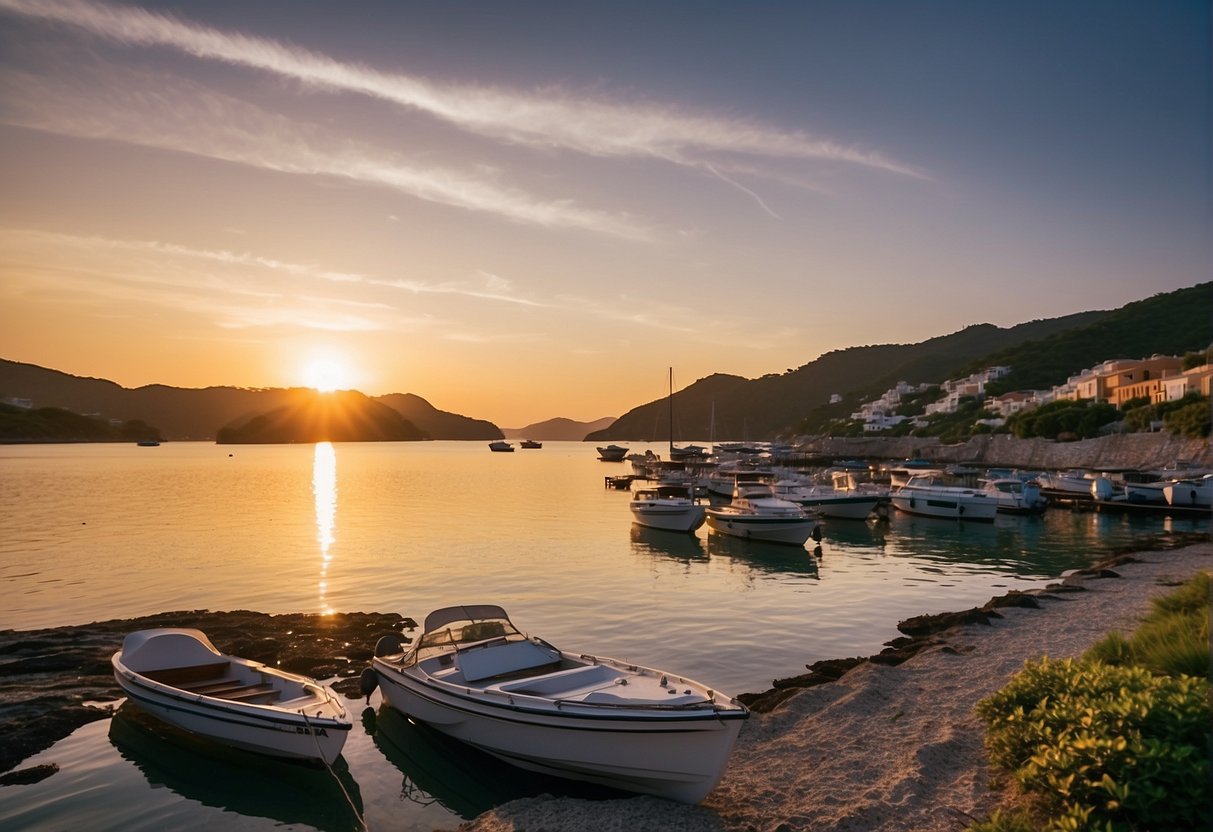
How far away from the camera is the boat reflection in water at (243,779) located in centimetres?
1209

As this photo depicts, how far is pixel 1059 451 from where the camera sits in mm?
96625

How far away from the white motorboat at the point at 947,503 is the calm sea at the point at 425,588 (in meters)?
0.91

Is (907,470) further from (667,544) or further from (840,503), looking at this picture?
(667,544)

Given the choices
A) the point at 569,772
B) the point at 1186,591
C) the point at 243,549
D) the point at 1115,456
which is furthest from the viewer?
the point at 1115,456

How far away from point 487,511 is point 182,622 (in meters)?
38.6

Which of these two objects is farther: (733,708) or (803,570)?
(803,570)

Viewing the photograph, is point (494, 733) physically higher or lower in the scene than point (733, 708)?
lower

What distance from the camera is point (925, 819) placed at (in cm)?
920

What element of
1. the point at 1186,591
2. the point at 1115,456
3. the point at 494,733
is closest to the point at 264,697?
the point at 494,733

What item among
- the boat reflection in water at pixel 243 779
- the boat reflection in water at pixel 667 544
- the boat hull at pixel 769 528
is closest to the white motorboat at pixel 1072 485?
the boat hull at pixel 769 528

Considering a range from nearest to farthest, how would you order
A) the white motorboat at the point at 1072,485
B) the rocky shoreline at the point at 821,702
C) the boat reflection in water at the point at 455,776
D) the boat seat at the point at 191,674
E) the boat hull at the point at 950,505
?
1. the rocky shoreline at the point at 821,702
2. the boat reflection in water at the point at 455,776
3. the boat seat at the point at 191,674
4. the boat hull at the point at 950,505
5. the white motorboat at the point at 1072,485

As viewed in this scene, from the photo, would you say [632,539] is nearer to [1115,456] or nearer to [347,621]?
[347,621]

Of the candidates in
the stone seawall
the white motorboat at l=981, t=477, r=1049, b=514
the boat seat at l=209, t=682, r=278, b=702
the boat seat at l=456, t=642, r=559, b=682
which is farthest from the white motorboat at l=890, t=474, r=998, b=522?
the boat seat at l=209, t=682, r=278, b=702

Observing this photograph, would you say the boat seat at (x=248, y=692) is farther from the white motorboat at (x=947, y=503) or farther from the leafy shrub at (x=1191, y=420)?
the leafy shrub at (x=1191, y=420)
